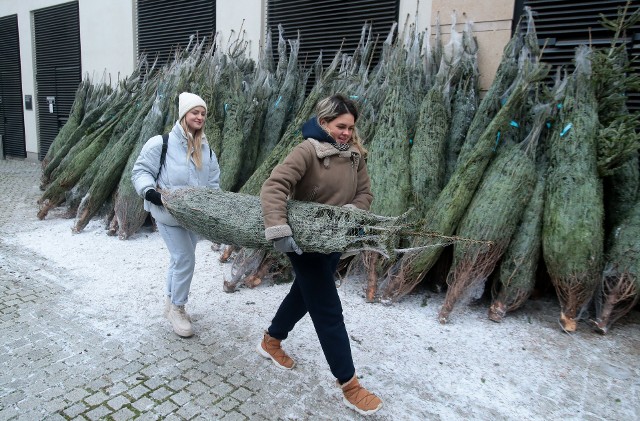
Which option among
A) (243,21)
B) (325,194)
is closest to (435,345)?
(325,194)

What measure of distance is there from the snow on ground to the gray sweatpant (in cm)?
36

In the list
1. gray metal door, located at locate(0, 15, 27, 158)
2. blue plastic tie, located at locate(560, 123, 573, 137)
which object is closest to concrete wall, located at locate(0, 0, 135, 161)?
gray metal door, located at locate(0, 15, 27, 158)

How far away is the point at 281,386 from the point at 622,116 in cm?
355

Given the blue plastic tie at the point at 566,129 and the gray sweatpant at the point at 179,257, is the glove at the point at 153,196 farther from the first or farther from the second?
the blue plastic tie at the point at 566,129

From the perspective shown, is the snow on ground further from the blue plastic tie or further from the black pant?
the blue plastic tie

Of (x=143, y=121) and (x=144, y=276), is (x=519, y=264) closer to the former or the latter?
(x=144, y=276)

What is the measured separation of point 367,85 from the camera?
215 inches

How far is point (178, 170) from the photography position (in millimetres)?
3051

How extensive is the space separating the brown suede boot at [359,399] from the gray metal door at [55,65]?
11558 mm

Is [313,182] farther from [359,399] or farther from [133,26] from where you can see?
[133,26]

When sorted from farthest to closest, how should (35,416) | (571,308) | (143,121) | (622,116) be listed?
(143,121), (622,116), (571,308), (35,416)

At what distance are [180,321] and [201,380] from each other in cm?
66

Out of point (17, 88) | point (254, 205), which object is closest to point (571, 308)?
point (254, 205)

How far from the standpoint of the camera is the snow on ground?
2643 millimetres
